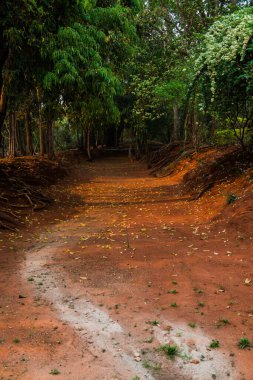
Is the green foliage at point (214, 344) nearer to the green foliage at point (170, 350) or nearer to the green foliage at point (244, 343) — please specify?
the green foliage at point (244, 343)

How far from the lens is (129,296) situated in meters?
5.75

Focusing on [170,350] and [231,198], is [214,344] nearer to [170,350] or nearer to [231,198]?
[170,350]

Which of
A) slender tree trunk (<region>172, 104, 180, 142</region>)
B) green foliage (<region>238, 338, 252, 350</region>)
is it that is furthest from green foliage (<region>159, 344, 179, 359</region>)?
slender tree trunk (<region>172, 104, 180, 142</region>)

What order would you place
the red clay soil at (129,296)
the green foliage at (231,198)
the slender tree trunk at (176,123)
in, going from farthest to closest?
the slender tree trunk at (176,123), the green foliage at (231,198), the red clay soil at (129,296)

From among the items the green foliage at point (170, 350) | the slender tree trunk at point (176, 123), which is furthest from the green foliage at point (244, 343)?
the slender tree trunk at point (176, 123)

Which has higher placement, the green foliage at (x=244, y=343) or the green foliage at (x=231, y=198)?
the green foliage at (x=231, y=198)

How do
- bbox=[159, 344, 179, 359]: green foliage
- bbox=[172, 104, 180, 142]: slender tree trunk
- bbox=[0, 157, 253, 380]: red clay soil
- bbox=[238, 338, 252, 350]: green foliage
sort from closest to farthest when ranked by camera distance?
bbox=[0, 157, 253, 380]: red clay soil → bbox=[159, 344, 179, 359]: green foliage → bbox=[238, 338, 252, 350]: green foliage → bbox=[172, 104, 180, 142]: slender tree trunk

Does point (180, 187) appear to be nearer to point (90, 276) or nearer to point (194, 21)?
point (194, 21)

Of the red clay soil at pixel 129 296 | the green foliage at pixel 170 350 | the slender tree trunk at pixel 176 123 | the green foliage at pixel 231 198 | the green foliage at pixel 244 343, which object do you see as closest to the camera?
the red clay soil at pixel 129 296

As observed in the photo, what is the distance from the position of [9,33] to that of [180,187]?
1013cm

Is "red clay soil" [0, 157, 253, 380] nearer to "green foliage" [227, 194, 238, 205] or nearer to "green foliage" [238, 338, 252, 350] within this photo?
"green foliage" [238, 338, 252, 350]

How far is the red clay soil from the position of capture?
4098 millimetres

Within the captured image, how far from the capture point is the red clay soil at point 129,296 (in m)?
4.10

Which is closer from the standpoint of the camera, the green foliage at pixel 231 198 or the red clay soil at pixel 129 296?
the red clay soil at pixel 129 296
